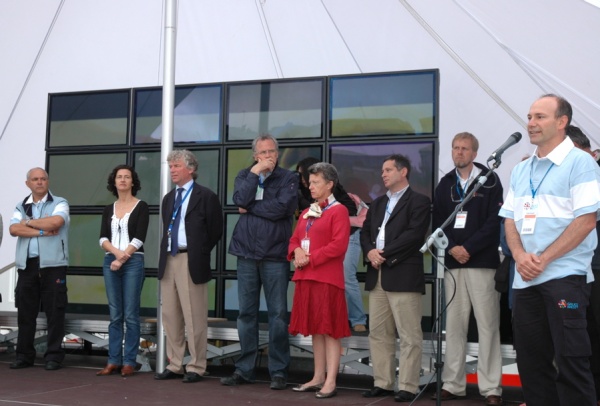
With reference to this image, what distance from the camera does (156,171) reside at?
7.24 meters

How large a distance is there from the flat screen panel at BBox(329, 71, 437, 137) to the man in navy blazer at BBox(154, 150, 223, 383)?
1403 millimetres

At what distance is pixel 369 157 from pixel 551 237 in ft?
10.8

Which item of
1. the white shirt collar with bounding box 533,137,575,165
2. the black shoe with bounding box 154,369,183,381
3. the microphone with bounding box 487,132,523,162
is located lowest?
the black shoe with bounding box 154,369,183,381

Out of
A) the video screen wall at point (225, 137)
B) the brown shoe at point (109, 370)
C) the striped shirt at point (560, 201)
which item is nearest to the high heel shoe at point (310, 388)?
the video screen wall at point (225, 137)

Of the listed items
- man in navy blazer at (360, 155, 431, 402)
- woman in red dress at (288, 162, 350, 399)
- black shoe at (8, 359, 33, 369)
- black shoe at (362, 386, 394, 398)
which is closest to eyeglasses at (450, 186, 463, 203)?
man in navy blazer at (360, 155, 431, 402)

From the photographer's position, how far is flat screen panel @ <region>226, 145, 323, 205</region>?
6.78 meters

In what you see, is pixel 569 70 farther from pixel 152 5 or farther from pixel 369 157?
pixel 152 5

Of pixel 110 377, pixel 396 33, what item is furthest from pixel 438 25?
pixel 110 377

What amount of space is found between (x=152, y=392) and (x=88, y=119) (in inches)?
124

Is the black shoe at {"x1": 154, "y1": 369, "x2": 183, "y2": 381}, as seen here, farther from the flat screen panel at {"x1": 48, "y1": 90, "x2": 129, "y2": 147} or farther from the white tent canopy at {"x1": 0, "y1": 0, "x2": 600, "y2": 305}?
the white tent canopy at {"x1": 0, "y1": 0, "x2": 600, "y2": 305}

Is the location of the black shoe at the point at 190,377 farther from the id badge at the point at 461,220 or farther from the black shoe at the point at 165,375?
the id badge at the point at 461,220

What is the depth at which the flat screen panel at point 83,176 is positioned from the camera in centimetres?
744

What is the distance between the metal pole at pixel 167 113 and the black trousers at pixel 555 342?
3219 millimetres

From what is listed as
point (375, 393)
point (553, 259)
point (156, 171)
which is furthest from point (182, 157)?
point (553, 259)
